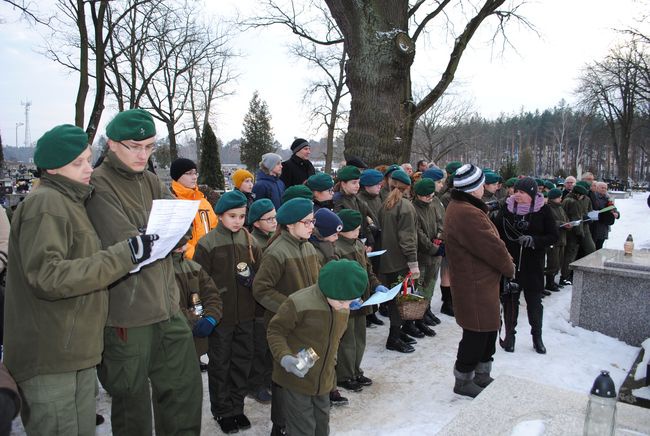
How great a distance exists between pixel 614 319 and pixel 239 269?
185 inches

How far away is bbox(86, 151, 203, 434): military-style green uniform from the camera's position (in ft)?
8.32

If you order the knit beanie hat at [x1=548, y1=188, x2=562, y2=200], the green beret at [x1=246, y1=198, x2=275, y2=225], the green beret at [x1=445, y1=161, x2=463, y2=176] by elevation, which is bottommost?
the green beret at [x1=246, y1=198, x2=275, y2=225]

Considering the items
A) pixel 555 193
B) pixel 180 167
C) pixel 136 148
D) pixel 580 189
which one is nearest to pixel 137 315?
pixel 136 148

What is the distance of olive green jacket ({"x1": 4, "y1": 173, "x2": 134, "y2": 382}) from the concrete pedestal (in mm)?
5612

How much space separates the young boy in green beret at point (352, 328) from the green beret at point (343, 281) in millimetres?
1376

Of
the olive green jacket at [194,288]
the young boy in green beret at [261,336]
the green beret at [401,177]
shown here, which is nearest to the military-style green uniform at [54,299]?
the olive green jacket at [194,288]

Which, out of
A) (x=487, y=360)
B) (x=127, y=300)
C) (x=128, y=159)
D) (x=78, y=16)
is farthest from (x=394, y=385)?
(x=78, y=16)

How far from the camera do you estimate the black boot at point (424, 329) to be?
5909 mm

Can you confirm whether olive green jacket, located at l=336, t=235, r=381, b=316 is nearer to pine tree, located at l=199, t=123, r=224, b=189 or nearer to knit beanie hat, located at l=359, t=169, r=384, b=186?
knit beanie hat, located at l=359, t=169, r=384, b=186

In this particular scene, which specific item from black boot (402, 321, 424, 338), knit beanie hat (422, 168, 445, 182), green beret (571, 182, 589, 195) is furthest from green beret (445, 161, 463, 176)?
green beret (571, 182, 589, 195)

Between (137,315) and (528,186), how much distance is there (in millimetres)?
4205

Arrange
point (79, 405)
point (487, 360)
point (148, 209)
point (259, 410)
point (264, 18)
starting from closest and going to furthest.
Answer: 1. point (79, 405)
2. point (148, 209)
3. point (259, 410)
4. point (487, 360)
5. point (264, 18)

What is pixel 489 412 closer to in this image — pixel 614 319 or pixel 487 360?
pixel 487 360

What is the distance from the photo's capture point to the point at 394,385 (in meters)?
4.55
